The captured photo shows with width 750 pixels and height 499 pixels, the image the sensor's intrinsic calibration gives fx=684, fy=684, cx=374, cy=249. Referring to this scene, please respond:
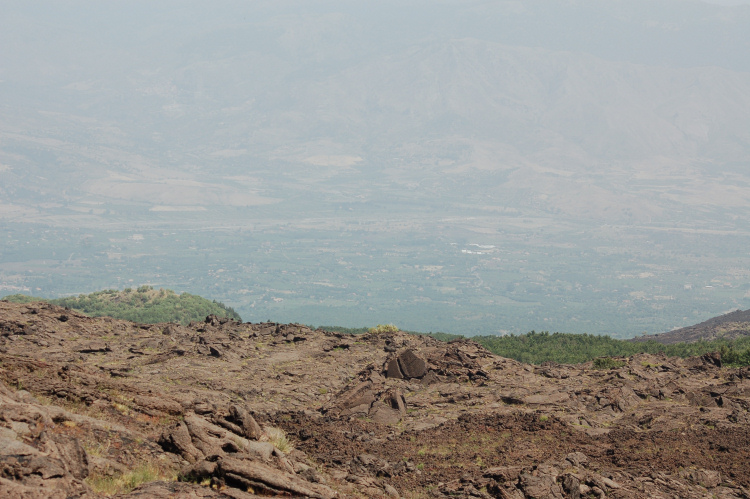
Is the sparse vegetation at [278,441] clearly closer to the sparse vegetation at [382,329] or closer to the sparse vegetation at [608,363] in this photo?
the sparse vegetation at [608,363]

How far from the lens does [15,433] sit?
1229 centimetres

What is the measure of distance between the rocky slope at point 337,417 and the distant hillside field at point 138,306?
72.8 ft

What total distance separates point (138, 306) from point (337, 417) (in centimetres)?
4071

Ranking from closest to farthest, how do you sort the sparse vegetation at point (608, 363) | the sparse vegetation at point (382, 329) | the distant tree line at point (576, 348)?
the sparse vegetation at point (608, 363) → the sparse vegetation at point (382, 329) → the distant tree line at point (576, 348)

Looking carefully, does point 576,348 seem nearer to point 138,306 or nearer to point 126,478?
point 138,306

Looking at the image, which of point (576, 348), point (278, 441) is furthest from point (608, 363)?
point (278, 441)

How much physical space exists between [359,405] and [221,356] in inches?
322

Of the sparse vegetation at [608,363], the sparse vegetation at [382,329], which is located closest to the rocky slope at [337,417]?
the sparse vegetation at [608,363]

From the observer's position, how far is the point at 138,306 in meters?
59.8

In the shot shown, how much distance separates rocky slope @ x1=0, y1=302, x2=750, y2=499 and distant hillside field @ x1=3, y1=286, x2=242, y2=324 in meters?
22.2

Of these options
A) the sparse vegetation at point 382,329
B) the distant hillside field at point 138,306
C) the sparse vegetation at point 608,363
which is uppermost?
the distant hillside field at point 138,306

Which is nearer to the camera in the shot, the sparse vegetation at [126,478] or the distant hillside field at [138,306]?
the sparse vegetation at [126,478]

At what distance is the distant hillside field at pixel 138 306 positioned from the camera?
56781 mm

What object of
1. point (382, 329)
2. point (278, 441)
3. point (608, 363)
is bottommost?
point (278, 441)
